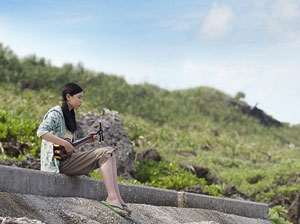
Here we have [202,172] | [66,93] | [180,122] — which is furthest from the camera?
[180,122]

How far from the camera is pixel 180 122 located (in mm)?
21094

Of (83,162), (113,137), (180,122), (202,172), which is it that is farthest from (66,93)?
(180,122)

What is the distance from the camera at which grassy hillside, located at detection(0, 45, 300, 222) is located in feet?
44.2

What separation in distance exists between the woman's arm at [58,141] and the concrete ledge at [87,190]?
32cm

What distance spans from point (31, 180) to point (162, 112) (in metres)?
16.8

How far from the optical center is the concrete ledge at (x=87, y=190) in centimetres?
454

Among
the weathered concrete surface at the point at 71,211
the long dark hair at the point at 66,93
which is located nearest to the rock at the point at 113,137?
the weathered concrete surface at the point at 71,211

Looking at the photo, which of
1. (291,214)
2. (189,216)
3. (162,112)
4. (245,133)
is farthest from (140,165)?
(245,133)

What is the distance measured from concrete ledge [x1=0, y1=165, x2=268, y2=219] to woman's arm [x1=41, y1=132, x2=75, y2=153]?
1.05 ft

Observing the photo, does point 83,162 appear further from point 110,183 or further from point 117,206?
point 117,206

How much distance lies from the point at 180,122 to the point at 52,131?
16.2m

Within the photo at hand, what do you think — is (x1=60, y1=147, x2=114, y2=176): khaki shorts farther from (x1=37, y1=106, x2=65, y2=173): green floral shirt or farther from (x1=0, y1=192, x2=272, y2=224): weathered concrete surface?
(x1=0, y1=192, x2=272, y2=224): weathered concrete surface

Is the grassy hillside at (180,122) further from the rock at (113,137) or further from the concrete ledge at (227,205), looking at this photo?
the concrete ledge at (227,205)

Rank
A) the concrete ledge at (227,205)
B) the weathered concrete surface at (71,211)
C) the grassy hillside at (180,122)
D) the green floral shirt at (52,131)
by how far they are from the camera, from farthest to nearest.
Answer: the grassy hillside at (180,122) < the concrete ledge at (227,205) < the green floral shirt at (52,131) < the weathered concrete surface at (71,211)
